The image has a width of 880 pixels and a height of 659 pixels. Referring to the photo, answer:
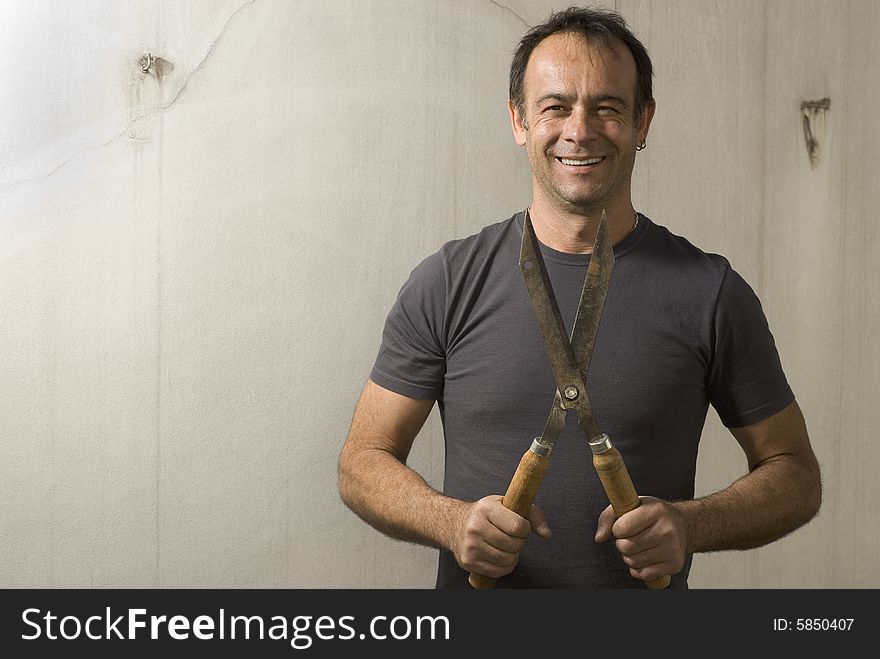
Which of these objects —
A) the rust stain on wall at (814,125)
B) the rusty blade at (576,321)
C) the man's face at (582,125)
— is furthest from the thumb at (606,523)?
the rust stain on wall at (814,125)

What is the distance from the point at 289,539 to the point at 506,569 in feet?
2.00

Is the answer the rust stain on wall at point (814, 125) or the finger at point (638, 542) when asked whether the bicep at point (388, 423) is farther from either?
the rust stain on wall at point (814, 125)

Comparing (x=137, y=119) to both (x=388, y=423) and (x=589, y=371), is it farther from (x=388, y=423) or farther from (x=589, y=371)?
(x=589, y=371)

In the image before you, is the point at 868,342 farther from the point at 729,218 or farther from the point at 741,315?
the point at 741,315

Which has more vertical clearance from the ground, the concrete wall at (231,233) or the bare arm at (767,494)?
the concrete wall at (231,233)

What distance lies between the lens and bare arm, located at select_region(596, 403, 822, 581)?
3.02 feet

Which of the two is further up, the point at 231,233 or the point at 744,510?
the point at 231,233

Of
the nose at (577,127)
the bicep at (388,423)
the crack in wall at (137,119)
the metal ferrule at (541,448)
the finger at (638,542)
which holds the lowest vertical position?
the finger at (638,542)

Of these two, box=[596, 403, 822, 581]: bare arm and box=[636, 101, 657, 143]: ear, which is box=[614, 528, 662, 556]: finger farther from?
box=[636, 101, 657, 143]: ear

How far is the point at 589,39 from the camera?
1116 mm

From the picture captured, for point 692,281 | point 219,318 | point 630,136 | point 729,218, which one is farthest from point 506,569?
point 729,218

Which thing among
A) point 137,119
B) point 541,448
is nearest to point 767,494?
point 541,448

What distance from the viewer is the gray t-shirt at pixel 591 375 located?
1061 mm

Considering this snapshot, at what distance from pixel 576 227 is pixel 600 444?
351 mm
